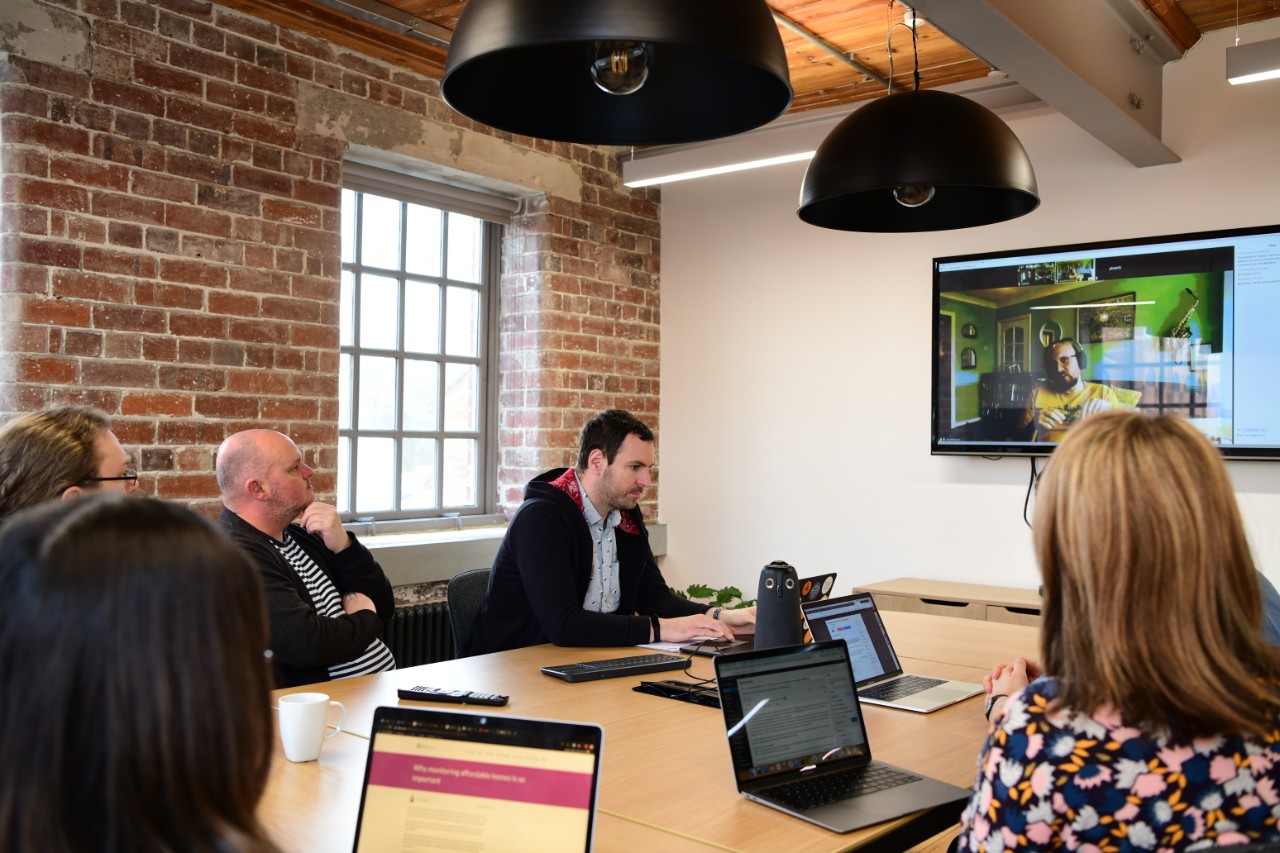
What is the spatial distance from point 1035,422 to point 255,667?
4182 mm

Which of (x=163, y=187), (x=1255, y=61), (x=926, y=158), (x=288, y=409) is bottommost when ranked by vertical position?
(x=288, y=409)

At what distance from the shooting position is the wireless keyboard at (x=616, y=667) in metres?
2.53

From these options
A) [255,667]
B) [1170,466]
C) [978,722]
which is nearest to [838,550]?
[978,722]

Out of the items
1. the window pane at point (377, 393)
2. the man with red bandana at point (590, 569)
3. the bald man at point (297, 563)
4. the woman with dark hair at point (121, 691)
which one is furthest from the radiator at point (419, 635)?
the woman with dark hair at point (121, 691)

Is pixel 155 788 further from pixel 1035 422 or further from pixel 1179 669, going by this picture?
pixel 1035 422

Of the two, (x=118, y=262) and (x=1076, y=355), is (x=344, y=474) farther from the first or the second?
(x=1076, y=355)

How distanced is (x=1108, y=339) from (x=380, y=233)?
9.99 ft

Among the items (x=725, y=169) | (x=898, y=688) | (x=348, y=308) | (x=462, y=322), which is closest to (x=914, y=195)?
(x=898, y=688)

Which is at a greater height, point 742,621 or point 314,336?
point 314,336

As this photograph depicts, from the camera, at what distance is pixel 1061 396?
14.6 feet

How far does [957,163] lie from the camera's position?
2354 millimetres

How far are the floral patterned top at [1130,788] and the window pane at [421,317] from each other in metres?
3.96

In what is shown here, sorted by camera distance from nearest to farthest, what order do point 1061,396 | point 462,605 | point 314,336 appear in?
point 462,605 → point 314,336 → point 1061,396

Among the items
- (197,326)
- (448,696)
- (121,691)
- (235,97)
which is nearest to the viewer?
(121,691)
